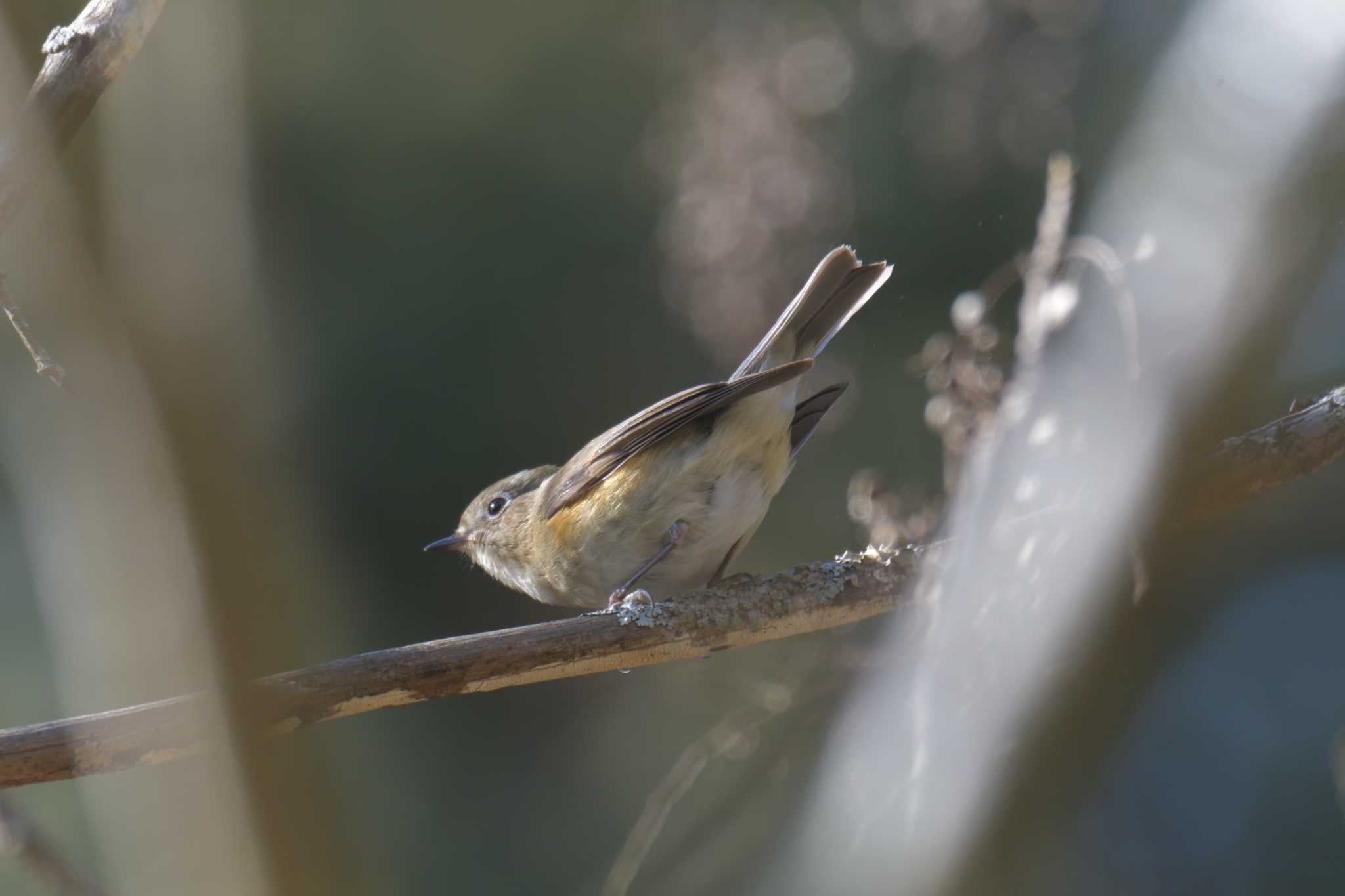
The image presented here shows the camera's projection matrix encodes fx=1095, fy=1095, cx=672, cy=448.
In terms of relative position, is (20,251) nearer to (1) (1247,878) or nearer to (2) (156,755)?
(2) (156,755)

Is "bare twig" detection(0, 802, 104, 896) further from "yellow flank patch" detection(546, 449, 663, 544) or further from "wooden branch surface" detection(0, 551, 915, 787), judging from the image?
"yellow flank patch" detection(546, 449, 663, 544)

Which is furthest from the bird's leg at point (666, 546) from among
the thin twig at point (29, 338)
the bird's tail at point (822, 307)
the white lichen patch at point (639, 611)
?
the thin twig at point (29, 338)

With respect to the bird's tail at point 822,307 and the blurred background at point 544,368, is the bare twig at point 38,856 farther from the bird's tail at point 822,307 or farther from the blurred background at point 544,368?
the bird's tail at point 822,307

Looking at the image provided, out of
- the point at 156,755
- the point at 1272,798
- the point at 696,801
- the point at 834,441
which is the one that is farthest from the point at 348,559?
the point at 1272,798

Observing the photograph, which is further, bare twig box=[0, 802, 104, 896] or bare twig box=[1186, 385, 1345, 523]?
bare twig box=[1186, 385, 1345, 523]

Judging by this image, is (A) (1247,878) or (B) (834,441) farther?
(B) (834,441)

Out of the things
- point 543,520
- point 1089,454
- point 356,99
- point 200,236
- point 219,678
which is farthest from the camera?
point 356,99

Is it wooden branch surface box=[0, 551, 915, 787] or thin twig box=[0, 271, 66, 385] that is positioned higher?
thin twig box=[0, 271, 66, 385]

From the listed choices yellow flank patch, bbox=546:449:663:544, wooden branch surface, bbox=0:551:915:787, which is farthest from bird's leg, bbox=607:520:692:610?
wooden branch surface, bbox=0:551:915:787
